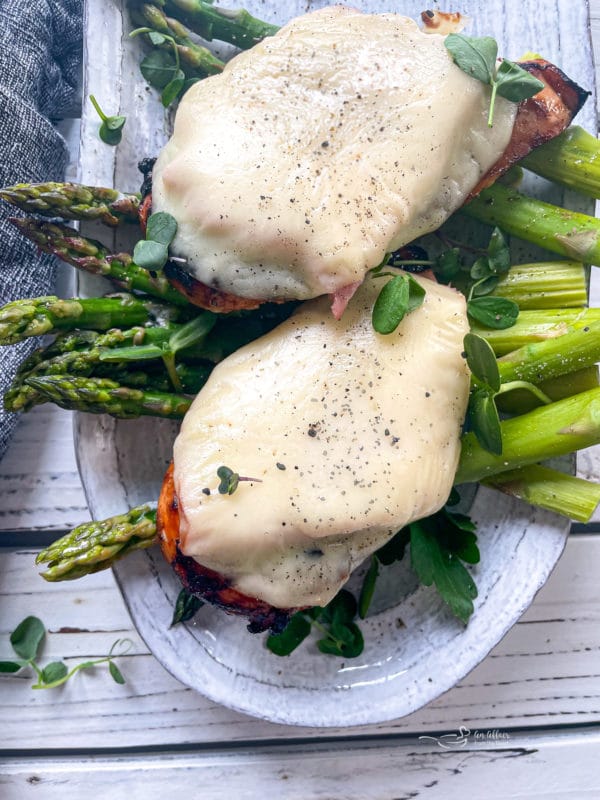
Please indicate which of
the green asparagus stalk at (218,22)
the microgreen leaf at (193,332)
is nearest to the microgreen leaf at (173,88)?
the green asparagus stalk at (218,22)

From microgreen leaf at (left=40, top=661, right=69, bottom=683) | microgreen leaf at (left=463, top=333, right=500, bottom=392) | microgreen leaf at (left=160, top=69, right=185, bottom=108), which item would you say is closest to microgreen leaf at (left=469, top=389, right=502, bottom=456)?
microgreen leaf at (left=463, top=333, right=500, bottom=392)

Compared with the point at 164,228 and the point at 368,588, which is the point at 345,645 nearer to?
the point at 368,588

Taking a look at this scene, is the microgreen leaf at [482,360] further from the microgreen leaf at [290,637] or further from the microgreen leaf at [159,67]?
the microgreen leaf at [159,67]

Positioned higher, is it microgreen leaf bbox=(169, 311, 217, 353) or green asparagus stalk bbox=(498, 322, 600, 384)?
green asparagus stalk bbox=(498, 322, 600, 384)

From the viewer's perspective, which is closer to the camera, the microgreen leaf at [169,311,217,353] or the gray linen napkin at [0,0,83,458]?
the microgreen leaf at [169,311,217,353]

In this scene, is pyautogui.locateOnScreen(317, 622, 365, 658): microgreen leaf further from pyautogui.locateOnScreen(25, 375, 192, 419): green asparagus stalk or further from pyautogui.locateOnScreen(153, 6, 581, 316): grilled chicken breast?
pyautogui.locateOnScreen(153, 6, 581, 316): grilled chicken breast
